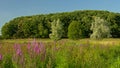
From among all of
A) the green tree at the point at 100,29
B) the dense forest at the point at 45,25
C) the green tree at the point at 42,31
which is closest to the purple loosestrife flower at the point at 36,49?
the green tree at the point at 100,29

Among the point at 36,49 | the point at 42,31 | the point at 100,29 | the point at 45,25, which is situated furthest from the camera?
the point at 45,25

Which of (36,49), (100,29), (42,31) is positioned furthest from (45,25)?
(36,49)

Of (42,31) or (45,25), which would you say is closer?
(42,31)

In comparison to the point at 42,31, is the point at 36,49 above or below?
above

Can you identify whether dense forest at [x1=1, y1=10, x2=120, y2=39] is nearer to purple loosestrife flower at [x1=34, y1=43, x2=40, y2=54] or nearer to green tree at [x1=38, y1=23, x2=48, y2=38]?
green tree at [x1=38, y1=23, x2=48, y2=38]

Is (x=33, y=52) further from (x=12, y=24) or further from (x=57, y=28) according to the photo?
(x=12, y=24)

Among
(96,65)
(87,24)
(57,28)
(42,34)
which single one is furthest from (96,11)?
(96,65)

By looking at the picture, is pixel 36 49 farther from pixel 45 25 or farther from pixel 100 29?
pixel 45 25

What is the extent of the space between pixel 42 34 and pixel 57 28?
1715 centimetres

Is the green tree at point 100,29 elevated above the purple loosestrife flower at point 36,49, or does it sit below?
below

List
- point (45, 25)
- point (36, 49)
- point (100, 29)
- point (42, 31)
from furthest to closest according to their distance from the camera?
point (45, 25)
point (42, 31)
point (100, 29)
point (36, 49)

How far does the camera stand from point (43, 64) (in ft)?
22.7

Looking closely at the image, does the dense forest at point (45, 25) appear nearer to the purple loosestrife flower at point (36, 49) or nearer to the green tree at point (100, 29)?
the green tree at point (100, 29)

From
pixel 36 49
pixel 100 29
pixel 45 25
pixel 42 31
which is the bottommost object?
pixel 42 31
